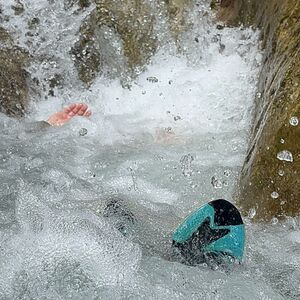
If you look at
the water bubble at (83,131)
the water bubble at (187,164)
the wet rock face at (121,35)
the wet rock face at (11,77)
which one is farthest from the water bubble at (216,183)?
the wet rock face at (11,77)

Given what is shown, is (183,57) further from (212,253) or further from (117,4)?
(212,253)

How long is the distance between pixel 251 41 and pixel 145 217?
1.75 metres

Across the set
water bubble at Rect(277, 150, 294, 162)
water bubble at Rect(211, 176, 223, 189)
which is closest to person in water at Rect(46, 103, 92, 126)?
water bubble at Rect(211, 176, 223, 189)

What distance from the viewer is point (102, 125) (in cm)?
483

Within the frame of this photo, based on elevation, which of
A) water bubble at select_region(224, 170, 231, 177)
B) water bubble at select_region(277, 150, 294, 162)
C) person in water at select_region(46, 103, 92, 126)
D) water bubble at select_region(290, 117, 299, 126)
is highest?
water bubble at select_region(290, 117, 299, 126)

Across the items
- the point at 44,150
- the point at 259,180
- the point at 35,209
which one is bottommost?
the point at 44,150

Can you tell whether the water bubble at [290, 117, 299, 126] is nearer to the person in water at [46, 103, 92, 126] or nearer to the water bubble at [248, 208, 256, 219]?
the water bubble at [248, 208, 256, 219]

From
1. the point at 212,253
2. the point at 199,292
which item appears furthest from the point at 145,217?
the point at 199,292

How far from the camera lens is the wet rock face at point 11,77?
4.99 meters

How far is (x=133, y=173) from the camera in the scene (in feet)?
13.9

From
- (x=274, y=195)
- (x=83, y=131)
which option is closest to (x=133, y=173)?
(x=83, y=131)

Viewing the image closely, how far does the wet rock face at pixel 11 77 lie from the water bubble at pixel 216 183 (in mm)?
1687

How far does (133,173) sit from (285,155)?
1.07m

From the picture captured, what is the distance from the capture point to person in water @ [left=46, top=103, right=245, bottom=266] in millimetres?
3398
